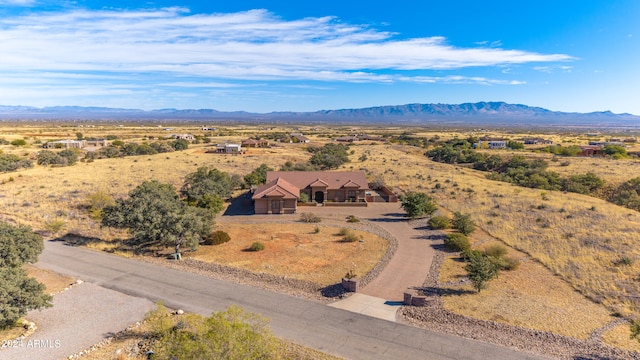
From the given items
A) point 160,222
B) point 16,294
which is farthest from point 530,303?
point 16,294

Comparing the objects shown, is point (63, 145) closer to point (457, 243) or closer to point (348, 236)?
point (348, 236)

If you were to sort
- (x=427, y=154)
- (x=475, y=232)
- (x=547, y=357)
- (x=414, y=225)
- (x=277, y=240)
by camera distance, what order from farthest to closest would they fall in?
(x=427, y=154)
(x=414, y=225)
(x=475, y=232)
(x=277, y=240)
(x=547, y=357)

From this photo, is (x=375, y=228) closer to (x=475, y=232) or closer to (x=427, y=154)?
(x=475, y=232)

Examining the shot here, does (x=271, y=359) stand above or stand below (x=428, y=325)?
above

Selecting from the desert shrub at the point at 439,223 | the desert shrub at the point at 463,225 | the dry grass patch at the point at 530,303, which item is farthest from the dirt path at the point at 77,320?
the desert shrub at the point at 463,225

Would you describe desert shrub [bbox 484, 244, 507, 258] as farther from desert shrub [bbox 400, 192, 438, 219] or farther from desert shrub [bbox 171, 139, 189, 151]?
desert shrub [bbox 171, 139, 189, 151]

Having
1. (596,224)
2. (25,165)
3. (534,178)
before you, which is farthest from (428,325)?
(25,165)
